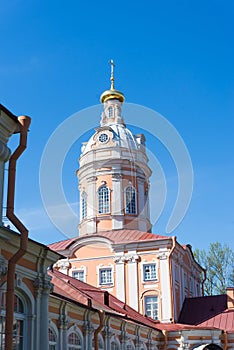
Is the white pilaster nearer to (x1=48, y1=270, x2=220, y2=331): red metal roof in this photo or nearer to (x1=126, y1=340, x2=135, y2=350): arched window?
(x1=48, y1=270, x2=220, y2=331): red metal roof

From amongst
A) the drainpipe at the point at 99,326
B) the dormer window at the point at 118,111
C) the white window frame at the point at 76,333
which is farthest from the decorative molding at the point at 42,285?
the dormer window at the point at 118,111

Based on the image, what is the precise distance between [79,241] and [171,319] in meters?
7.02

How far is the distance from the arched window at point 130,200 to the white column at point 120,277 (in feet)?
12.7

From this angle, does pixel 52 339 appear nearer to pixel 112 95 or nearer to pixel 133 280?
pixel 133 280

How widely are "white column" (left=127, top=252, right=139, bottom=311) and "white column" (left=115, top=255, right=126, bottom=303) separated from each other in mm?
358

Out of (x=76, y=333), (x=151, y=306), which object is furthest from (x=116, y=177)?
(x=76, y=333)

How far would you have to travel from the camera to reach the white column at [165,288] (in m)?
30.3

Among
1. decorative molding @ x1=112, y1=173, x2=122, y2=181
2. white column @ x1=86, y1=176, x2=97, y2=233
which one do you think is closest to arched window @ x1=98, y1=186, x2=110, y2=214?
white column @ x1=86, y1=176, x2=97, y2=233

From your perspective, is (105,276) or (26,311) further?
(105,276)

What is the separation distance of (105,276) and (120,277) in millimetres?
943

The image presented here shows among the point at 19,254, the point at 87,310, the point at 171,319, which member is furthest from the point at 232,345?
the point at 19,254

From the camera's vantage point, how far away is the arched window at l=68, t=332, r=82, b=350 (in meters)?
18.7

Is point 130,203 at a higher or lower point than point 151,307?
higher

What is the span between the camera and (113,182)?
35125mm
